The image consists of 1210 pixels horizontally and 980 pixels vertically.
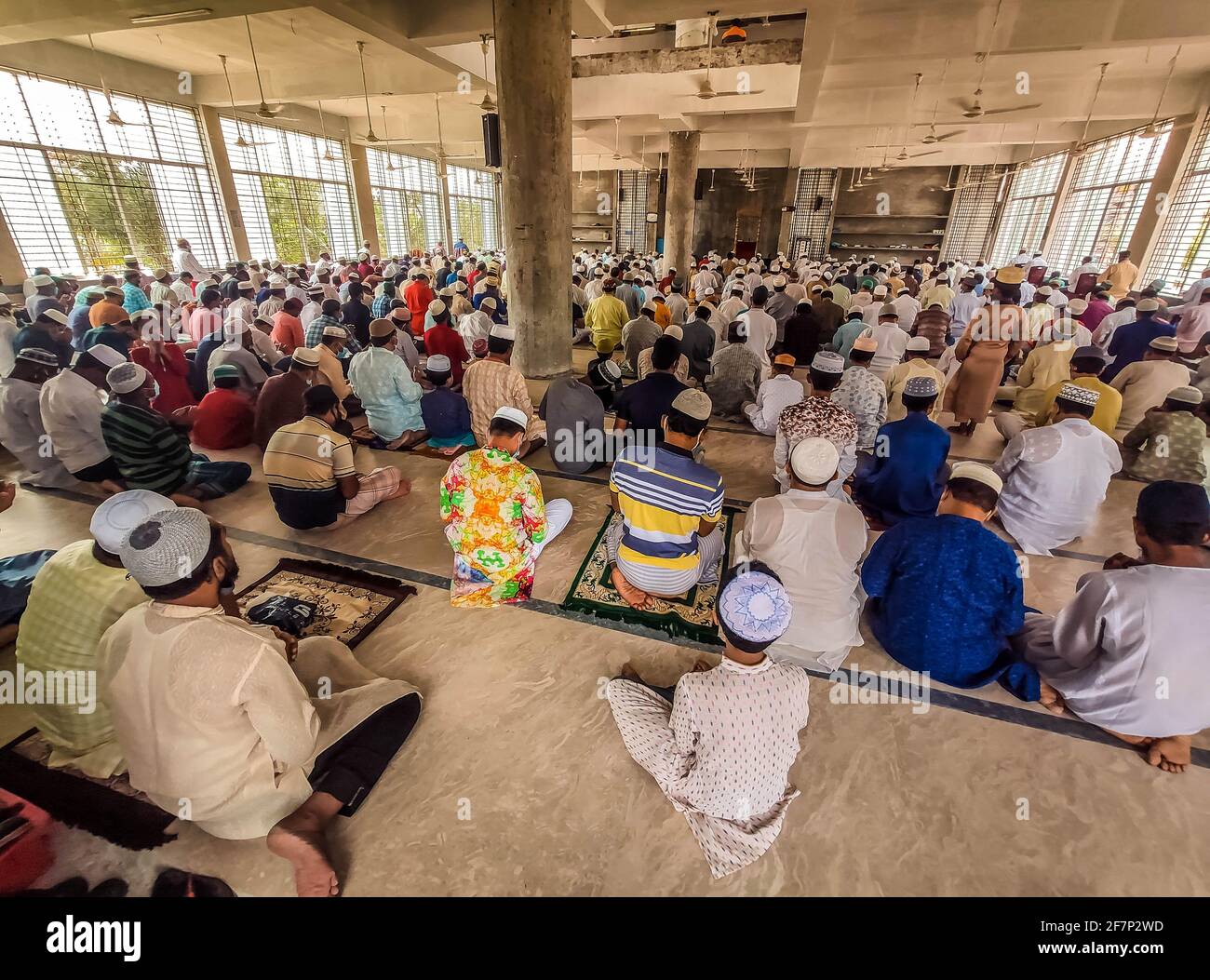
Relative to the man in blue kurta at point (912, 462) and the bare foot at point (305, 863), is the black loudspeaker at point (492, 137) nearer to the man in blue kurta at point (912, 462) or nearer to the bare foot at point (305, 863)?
the man in blue kurta at point (912, 462)

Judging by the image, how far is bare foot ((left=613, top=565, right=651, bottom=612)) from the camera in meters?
2.87

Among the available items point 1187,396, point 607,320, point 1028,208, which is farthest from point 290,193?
point 1028,208

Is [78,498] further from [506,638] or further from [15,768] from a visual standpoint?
[506,638]

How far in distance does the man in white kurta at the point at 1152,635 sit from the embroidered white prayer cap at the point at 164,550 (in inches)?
114

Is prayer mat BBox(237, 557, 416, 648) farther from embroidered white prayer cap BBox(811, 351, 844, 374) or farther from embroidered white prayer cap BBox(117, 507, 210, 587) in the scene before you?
embroidered white prayer cap BBox(811, 351, 844, 374)

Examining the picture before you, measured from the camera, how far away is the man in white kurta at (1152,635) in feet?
6.17

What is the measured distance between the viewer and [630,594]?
2.89 metres

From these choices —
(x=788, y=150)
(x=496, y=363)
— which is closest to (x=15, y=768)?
(x=496, y=363)

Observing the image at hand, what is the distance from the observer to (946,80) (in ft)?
30.7

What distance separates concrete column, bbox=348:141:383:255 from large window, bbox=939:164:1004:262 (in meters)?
19.2

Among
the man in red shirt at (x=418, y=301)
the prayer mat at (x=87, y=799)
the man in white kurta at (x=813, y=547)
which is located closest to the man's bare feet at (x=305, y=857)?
the prayer mat at (x=87, y=799)

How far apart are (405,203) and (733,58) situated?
48.8 ft

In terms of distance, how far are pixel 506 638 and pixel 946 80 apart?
11863mm

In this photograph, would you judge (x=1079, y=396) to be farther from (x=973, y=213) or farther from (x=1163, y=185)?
(x=973, y=213)
